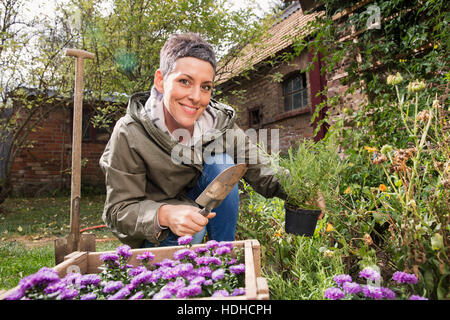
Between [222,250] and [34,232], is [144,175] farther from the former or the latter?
[34,232]

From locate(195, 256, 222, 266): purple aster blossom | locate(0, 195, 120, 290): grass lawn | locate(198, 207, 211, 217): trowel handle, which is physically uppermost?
locate(198, 207, 211, 217): trowel handle

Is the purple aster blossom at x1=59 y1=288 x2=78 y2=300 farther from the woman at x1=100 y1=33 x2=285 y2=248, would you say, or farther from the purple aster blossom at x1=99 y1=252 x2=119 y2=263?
the woman at x1=100 y1=33 x2=285 y2=248

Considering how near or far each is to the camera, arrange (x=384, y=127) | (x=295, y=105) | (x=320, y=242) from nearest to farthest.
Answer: (x=320, y=242) < (x=384, y=127) < (x=295, y=105)

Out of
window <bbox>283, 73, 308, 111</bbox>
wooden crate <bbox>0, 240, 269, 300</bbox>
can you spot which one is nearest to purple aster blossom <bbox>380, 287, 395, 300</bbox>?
wooden crate <bbox>0, 240, 269, 300</bbox>

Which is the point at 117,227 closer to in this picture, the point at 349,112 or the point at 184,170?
the point at 184,170

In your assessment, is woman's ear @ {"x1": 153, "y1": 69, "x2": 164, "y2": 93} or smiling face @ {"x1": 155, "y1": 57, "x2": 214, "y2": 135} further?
woman's ear @ {"x1": 153, "y1": 69, "x2": 164, "y2": 93}

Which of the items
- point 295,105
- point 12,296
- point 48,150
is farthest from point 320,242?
point 48,150

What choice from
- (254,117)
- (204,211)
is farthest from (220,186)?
(254,117)

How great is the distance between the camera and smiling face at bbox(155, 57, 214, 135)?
4.93ft

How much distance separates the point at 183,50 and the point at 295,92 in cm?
681

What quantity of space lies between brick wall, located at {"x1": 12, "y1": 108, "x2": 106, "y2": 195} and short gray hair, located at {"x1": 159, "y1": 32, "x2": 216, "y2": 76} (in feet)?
26.6

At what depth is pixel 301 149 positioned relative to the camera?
1546 mm

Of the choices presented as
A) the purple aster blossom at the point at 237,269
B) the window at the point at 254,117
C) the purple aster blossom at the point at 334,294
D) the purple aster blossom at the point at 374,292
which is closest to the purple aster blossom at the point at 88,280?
the purple aster blossom at the point at 237,269
